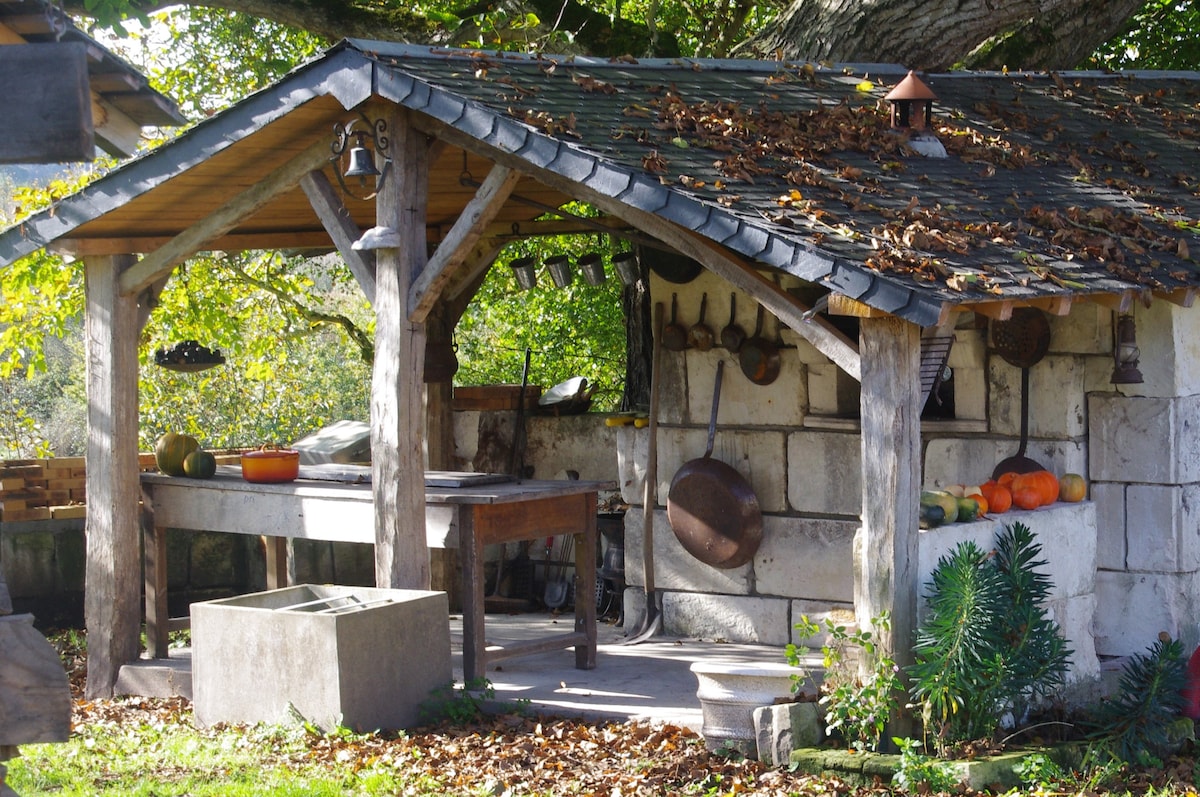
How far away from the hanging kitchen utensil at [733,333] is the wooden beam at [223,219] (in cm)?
273

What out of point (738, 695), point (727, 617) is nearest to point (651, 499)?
point (727, 617)

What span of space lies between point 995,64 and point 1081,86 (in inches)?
60.7

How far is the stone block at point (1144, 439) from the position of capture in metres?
7.95

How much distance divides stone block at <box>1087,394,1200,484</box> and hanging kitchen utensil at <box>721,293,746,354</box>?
6.91 ft

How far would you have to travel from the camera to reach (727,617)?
9359 mm

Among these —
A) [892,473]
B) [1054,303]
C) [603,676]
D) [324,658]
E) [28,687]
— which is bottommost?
[603,676]

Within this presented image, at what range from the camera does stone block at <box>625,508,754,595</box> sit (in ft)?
30.6

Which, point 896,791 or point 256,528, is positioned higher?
point 256,528

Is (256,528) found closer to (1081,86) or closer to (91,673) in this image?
(91,673)

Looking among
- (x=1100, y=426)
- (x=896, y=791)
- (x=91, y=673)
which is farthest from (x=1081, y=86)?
(x=91, y=673)

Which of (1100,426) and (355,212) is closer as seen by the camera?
(1100,426)

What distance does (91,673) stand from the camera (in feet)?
28.9

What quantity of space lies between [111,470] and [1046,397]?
17.4ft

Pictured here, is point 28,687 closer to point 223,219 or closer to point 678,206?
point 678,206
